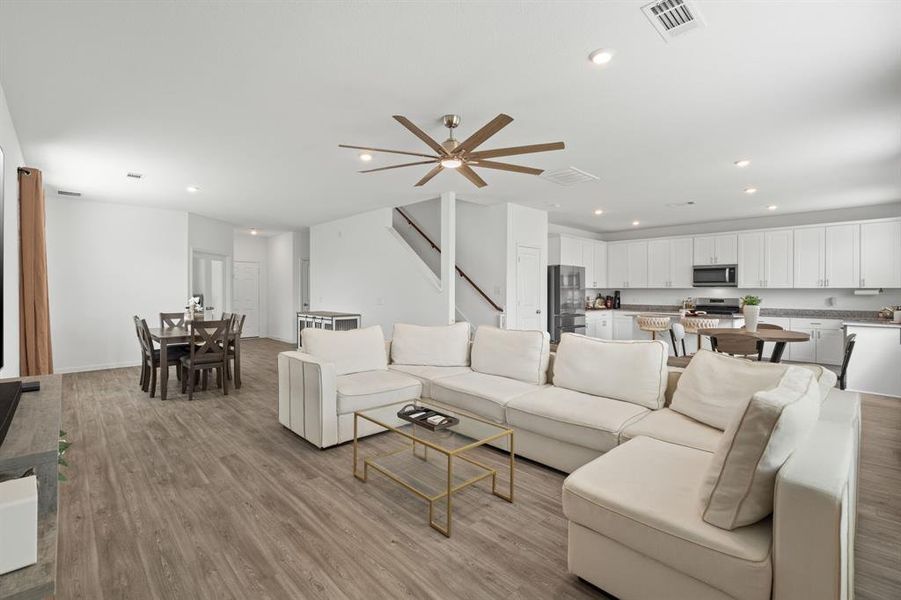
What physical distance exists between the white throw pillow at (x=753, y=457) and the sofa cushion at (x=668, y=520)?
0.06 m

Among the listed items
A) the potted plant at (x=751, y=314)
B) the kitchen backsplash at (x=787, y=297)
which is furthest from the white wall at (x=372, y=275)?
the kitchen backsplash at (x=787, y=297)

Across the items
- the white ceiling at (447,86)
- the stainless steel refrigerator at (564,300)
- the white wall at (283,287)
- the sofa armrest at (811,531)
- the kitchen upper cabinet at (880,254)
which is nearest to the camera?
the sofa armrest at (811,531)

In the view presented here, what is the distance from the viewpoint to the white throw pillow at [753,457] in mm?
1482

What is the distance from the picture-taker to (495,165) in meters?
3.43

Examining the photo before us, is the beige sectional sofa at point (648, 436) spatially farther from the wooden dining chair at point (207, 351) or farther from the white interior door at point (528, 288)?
the white interior door at point (528, 288)

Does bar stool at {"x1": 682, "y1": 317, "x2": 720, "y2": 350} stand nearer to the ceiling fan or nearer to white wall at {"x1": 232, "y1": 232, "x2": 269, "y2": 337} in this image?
the ceiling fan

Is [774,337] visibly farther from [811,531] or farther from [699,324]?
[811,531]

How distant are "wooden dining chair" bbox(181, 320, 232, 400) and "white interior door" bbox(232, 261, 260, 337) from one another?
19.1 ft

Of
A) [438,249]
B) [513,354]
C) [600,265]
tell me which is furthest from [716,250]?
[513,354]

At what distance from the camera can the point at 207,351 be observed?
16.8 ft

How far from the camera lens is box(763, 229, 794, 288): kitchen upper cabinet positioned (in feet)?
23.4

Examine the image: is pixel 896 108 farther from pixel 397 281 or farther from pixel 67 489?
pixel 67 489

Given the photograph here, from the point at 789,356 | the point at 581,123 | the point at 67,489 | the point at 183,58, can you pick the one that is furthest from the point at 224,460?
the point at 789,356

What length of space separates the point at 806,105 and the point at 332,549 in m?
4.39
